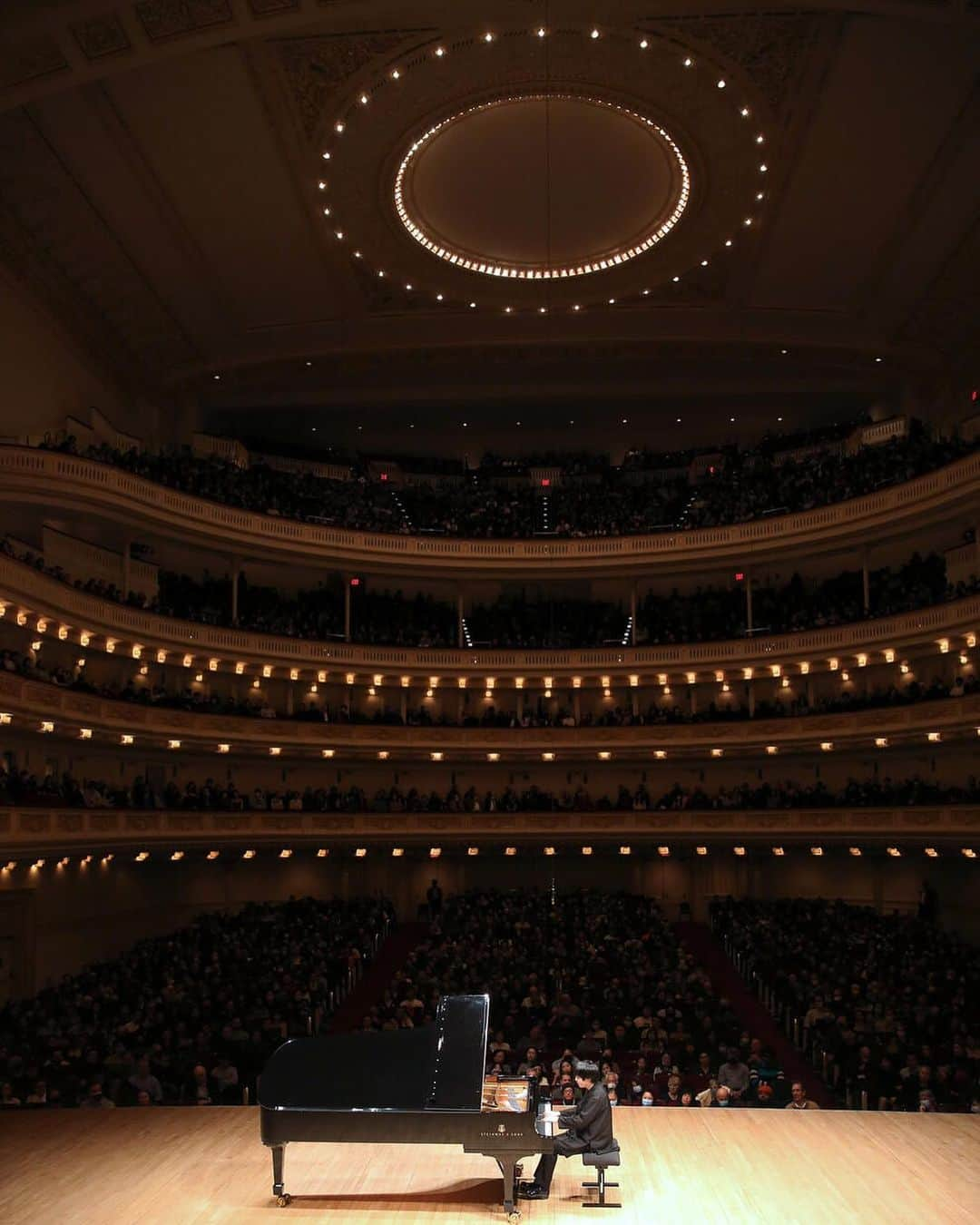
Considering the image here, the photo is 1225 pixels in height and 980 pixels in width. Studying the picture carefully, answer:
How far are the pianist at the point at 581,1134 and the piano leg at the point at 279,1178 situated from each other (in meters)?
2.33

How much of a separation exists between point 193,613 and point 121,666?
2670 mm

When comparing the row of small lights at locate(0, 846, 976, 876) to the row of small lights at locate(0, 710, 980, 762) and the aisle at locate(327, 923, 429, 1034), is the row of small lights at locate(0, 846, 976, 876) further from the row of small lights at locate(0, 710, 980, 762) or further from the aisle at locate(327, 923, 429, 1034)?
the row of small lights at locate(0, 710, 980, 762)

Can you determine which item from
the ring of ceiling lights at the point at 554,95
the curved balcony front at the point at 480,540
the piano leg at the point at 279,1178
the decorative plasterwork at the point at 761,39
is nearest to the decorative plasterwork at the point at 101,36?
the ring of ceiling lights at the point at 554,95

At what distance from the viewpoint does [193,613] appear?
33.6 meters

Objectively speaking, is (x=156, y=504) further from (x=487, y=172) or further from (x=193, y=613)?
(x=487, y=172)

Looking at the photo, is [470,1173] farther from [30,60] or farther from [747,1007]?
[30,60]

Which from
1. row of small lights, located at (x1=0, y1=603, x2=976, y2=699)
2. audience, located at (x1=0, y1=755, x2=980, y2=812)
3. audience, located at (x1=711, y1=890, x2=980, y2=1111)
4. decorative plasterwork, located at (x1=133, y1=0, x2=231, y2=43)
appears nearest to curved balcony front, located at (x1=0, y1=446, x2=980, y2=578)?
row of small lights, located at (x1=0, y1=603, x2=976, y2=699)

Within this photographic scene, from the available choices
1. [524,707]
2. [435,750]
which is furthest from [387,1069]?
[524,707]

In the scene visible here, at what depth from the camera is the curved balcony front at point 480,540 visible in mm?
27922

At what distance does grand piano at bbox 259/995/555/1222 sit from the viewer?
1088 centimetres

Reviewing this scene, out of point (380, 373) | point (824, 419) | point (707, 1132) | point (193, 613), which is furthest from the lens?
point (824, 419)

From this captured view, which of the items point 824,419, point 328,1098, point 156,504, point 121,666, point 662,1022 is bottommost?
point 662,1022

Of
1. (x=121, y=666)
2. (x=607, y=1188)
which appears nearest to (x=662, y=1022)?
Answer: (x=607, y=1188)

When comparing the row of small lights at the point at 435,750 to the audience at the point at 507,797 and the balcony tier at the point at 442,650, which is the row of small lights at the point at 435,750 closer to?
the audience at the point at 507,797
